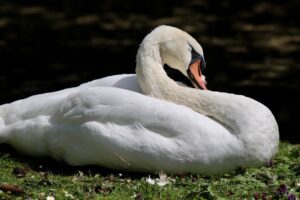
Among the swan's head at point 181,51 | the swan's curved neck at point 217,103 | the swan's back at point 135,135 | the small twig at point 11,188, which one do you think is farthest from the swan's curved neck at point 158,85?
the small twig at point 11,188

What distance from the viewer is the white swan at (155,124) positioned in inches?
261

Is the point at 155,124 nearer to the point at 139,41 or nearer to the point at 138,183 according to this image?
the point at 138,183

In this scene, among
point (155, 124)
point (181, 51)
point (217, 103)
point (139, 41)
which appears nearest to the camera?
point (155, 124)

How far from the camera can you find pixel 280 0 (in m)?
20.9

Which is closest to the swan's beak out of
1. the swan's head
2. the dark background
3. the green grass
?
the swan's head

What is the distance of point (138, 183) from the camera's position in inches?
→ 253

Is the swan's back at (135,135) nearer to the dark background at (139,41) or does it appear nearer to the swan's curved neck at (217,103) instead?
the swan's curved neck at (217,103)

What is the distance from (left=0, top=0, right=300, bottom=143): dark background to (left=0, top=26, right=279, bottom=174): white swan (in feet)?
10.4

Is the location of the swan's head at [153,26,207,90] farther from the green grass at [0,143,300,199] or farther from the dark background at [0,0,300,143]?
the dark background at [0,0,300,143]

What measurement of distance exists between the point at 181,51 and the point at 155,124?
956mm

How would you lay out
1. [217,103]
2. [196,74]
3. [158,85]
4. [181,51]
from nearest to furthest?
[217,103], [158,85], [181,51], [196,74]

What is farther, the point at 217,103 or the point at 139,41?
the point at 139,41

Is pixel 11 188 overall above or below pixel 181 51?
below

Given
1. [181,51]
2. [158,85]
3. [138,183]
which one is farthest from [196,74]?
[138,183]
